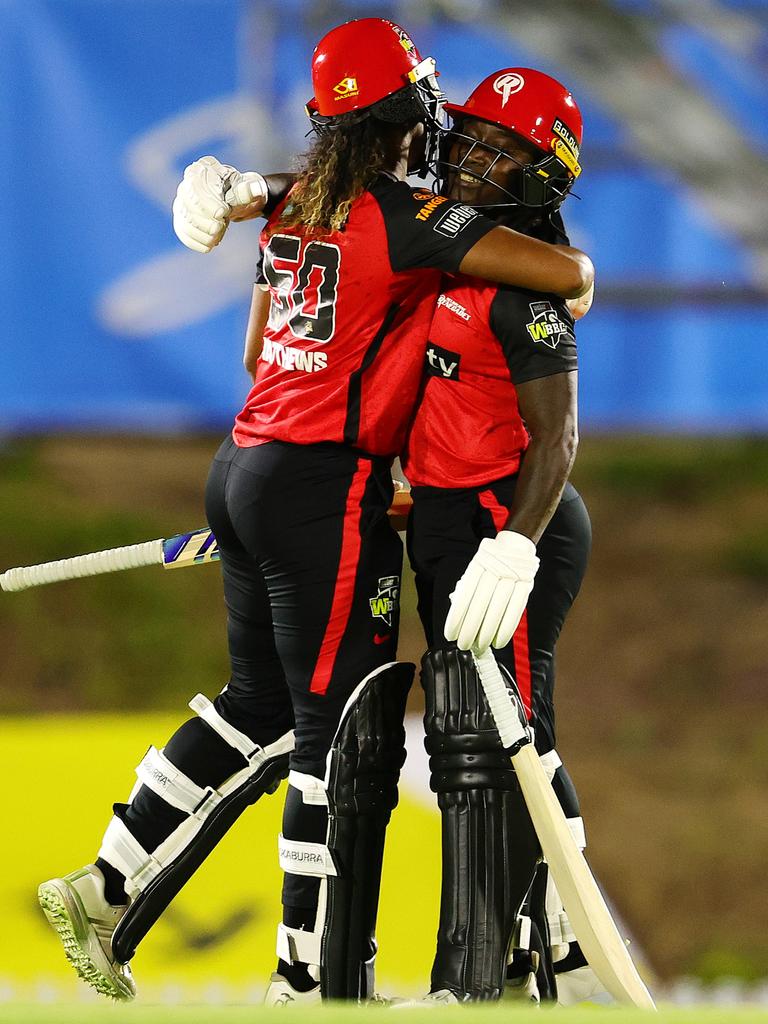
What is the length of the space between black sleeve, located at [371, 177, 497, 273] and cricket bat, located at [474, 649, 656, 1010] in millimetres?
549

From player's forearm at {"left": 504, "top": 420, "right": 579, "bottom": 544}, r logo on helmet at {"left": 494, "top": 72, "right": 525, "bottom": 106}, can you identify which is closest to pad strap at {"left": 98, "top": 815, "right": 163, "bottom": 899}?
player's forearm at {"left": 504, "top": 420, "right": 579, "bottom": 544}

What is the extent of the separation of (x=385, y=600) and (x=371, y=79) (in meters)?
0.76

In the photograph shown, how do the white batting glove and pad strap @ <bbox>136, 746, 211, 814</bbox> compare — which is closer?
the white batting glove

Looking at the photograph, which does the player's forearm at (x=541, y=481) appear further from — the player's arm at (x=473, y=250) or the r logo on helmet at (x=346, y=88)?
the r logo on helmet at (x=346, y=88)

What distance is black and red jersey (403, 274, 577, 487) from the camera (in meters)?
2.01

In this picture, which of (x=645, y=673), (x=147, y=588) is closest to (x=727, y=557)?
(x=645, y=673)

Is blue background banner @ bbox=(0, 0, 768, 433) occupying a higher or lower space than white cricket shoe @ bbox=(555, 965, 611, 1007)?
higher

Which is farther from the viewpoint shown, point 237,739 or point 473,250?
point 237,739

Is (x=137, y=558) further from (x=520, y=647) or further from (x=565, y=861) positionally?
(x=565, y=861)

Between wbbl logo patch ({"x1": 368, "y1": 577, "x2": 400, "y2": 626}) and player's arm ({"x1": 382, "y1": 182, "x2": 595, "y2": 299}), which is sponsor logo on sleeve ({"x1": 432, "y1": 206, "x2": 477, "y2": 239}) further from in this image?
wbbl logo patch ({"x1": 368, "y1": 577, "x2": 400, "y2": 626})

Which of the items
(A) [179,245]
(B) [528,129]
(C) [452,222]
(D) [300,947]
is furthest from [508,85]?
(A) [179,245]

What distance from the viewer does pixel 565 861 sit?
1.95 meters

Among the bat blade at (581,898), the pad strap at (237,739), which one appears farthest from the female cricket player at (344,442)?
the bat blade at (581,898)

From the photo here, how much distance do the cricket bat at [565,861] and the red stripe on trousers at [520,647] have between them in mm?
91
